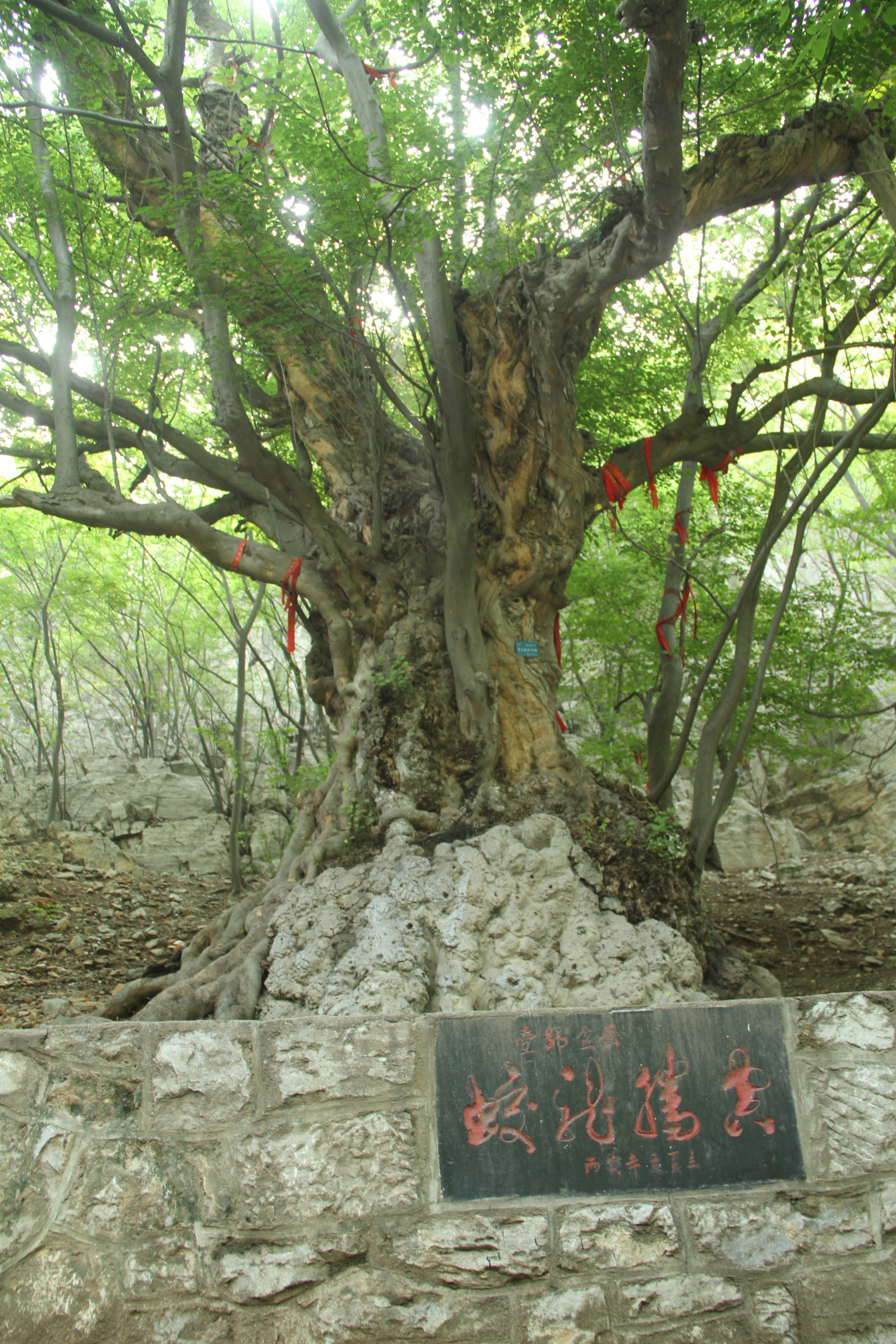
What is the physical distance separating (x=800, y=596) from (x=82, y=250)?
734cm

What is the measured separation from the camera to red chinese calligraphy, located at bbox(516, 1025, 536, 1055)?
216cm

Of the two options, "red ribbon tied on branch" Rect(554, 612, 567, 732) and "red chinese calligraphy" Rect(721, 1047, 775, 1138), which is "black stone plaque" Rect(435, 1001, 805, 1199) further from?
"red ribbon tied on branch" Rect(554, 612, 567, 732)

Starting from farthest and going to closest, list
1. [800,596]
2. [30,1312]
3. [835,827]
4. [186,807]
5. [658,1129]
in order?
[835,827] < [186,807] < [800,596] < [658,1129] < [30,1312]

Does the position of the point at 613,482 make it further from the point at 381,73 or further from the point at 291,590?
the point at 381,73

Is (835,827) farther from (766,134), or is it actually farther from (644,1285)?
(644,1285)

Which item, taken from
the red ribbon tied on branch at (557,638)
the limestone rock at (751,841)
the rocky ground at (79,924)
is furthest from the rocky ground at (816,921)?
the rocky ground at (79,924)

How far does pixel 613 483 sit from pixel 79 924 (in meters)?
5.60

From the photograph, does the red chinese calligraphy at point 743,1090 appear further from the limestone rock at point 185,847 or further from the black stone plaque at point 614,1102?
the limestone rock at point 185,847

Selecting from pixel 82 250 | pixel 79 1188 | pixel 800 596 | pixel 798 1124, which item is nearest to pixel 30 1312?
pixel 79 1188

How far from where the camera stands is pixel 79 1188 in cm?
205

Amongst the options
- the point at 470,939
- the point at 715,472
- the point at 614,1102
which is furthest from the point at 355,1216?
the point at 715,472

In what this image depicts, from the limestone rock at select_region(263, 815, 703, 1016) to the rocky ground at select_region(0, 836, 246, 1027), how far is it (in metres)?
1.10

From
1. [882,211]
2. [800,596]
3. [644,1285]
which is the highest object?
[882,211]

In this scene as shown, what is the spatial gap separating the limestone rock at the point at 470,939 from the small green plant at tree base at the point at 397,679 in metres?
0.93
